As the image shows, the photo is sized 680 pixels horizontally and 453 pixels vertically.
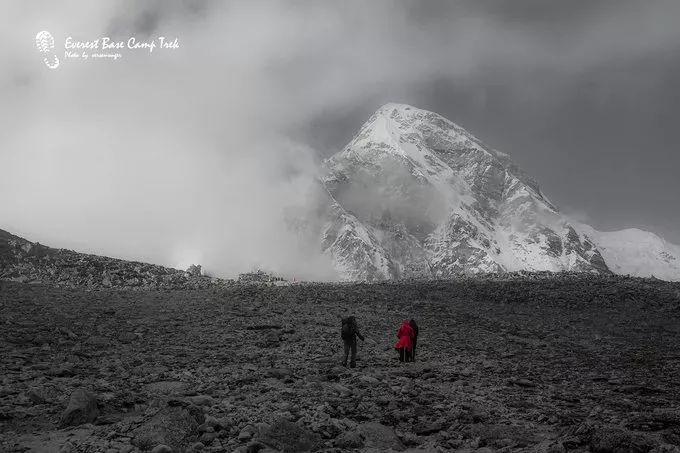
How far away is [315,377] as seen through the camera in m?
12.5

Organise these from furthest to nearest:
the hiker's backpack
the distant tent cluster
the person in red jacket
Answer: the distant tent cluster → the person in red jacket → the hiker's backpack

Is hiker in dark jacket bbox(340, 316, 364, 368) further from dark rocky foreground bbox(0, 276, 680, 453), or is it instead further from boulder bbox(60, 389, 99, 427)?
boulder bbox(60, 389, 99, 427)

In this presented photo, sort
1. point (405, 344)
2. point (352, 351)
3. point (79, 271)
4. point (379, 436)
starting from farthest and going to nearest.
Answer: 1. point (79, 271)
2. point (405, 344)
3. point (352, 351)
4. point (379, 436)

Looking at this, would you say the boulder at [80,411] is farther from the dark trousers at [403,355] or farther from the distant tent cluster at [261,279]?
the distant tent cluster at [261,279]

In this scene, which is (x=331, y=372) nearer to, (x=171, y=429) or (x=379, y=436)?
(x=379, y=436)

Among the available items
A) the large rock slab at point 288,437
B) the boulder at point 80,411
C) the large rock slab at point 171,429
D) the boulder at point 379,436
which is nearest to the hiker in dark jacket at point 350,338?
the boulder at point 379,436

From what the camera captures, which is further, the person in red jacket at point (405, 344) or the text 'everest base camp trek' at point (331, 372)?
the person in red jacket at point (405, 344)

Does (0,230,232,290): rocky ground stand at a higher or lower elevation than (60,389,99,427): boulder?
higher

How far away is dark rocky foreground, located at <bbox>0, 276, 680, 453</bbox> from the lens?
26.9ft

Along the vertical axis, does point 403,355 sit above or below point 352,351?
below

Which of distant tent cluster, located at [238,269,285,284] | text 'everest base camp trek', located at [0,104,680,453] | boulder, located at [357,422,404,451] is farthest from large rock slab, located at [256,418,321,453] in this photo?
distant tent cluster, located at [238,269,285,284]

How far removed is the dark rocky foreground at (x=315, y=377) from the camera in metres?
8.20

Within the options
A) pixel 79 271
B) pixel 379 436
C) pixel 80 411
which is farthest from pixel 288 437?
pixel 79 271

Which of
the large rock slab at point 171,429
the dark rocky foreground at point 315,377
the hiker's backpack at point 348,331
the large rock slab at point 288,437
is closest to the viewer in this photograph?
the large rock slab at point 171,429
